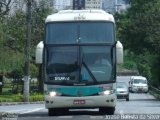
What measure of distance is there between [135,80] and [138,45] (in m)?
20.1

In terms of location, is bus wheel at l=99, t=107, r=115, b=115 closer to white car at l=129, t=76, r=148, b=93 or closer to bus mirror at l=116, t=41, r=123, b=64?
bus mirror at l=116, t=41, r=123, b=64

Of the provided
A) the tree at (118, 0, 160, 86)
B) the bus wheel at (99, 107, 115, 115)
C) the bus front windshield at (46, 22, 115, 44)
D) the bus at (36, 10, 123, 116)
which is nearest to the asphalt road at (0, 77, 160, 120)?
the bus wheel at (99, 107, 115, 115)

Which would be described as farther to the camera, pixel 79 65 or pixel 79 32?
pixel 79 32

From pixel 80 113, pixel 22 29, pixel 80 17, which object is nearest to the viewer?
pixel 80 17

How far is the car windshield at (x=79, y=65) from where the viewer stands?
80.3 feet

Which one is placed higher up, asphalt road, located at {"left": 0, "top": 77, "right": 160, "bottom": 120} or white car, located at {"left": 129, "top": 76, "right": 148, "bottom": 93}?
asphalt road, located at {"left": 0, "top": 77, "right": 160, "bottom": 120}

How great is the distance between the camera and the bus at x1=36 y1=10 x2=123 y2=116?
24.5 metres

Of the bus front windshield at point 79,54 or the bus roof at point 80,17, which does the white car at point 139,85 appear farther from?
the bus front windshield at point 79,54

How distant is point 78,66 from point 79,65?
5 cm

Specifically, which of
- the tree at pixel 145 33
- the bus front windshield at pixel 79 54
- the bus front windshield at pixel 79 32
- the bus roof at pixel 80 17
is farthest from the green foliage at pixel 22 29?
the bus front windshield at pixel 79 54

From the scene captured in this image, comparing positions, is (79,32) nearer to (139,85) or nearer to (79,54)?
(79,54)

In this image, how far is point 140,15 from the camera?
63594 millimetres

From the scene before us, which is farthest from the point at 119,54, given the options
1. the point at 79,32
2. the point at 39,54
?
the point at 39,54

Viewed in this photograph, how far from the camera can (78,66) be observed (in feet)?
80.7
